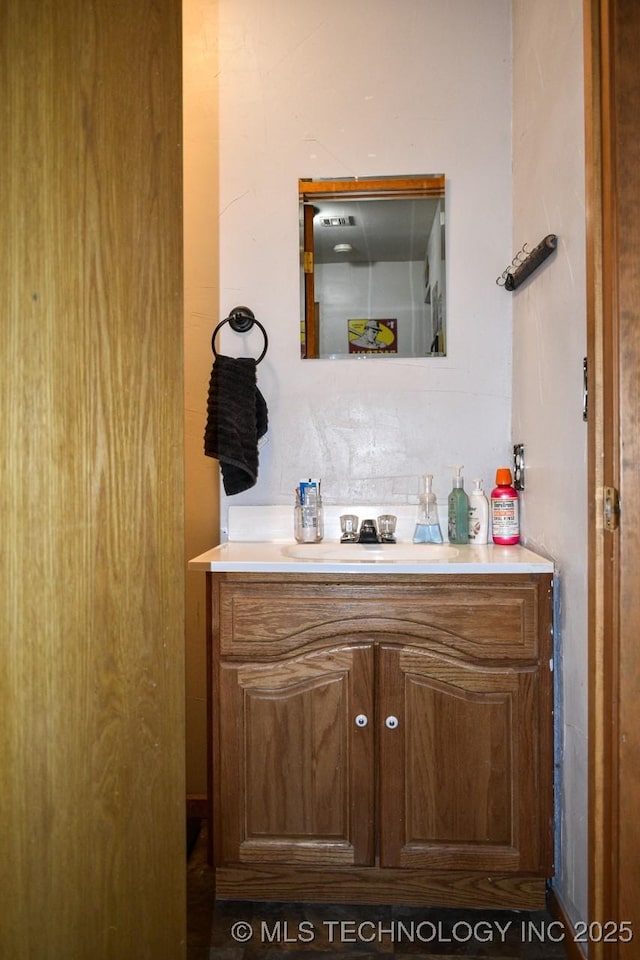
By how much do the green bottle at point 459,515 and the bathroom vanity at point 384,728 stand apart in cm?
33

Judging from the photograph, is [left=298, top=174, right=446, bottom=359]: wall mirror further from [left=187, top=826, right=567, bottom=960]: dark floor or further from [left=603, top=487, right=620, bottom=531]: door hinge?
[left=187, top=826, right=567, bottom=960]: dark floor

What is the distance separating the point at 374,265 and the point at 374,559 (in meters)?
0.93

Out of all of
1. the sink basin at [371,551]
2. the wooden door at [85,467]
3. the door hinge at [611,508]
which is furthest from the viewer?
the sink basin at [371,551]

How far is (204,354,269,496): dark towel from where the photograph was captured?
182 cm

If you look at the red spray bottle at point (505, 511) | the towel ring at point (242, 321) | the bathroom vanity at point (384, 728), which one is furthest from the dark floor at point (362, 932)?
the towel ring at point (242, 321)

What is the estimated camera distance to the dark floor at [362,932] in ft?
4.58

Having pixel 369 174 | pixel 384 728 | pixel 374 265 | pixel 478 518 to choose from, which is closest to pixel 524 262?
pixel 374 265

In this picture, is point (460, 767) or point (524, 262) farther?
point (524, 262)

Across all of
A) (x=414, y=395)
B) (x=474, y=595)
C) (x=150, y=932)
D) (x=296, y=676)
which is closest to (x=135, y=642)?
(x=150, y=932)

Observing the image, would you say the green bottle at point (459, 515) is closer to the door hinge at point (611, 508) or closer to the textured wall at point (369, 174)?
the textured wall at point (369, 174)

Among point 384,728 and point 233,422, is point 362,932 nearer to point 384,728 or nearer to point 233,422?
point 384,728

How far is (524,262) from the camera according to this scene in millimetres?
1683

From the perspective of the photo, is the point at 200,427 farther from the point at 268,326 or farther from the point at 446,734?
the point at 446,734

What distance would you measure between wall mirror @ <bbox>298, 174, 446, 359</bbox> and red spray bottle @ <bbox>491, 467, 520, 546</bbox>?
451 mm
